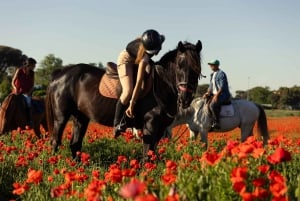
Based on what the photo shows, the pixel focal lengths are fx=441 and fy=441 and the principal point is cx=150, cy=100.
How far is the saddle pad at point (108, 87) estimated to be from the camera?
297 inches

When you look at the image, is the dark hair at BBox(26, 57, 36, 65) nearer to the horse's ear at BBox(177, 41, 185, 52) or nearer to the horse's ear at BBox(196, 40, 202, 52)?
the horse's ear at BBox(177, 41, 185, 52)

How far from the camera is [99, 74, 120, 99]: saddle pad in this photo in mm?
7554

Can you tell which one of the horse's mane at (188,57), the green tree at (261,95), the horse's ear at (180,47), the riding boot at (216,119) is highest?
the horse's ear at (180,47)

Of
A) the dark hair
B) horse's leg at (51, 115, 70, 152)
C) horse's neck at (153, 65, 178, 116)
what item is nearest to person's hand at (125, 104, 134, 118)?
horse's neck at (153, 65, 178, 116)

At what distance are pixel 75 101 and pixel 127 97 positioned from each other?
1.93 metres

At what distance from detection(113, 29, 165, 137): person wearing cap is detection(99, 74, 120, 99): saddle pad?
1.20 ft

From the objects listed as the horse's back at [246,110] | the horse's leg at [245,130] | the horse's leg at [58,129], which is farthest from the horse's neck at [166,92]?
the horse's leg at [245,130]


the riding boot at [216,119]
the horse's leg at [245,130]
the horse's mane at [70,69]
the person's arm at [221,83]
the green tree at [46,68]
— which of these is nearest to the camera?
the horse's mane at [70,69]

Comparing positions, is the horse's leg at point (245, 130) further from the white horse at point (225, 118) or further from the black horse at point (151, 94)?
the black horse at point (151, 94)

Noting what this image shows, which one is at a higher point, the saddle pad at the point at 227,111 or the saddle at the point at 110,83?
the saddle at the point at 110,83

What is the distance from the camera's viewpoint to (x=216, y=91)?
11.4 metres

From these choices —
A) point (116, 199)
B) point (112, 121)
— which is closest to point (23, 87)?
point (112, 121)

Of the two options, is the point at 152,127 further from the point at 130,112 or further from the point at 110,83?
the point at 110,83

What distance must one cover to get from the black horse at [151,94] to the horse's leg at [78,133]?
0.20 m
